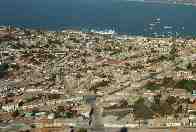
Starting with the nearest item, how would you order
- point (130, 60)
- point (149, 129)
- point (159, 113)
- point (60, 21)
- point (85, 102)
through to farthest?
point (149, 129), point (159, 113), point (85, 102), point (130, 60), point (60, 21)

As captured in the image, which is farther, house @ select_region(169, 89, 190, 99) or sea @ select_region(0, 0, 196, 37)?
sea @ select_region(0, 0, 196, 37)

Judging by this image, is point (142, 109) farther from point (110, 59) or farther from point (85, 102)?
point (110, 59)

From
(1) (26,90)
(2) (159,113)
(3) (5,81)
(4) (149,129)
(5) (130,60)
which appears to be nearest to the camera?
(4) (149,129)

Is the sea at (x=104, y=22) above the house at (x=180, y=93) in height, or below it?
above

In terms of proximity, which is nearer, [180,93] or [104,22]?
[180,93]

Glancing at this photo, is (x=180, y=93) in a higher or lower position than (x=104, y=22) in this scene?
lower

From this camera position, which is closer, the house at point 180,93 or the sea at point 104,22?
the house at point 180,93

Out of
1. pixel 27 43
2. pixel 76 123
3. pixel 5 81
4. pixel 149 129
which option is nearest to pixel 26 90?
pixel 5 81

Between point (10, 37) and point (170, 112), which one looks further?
point (10, 37)

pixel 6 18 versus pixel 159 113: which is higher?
pixel 6 18

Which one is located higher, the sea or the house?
the sea
